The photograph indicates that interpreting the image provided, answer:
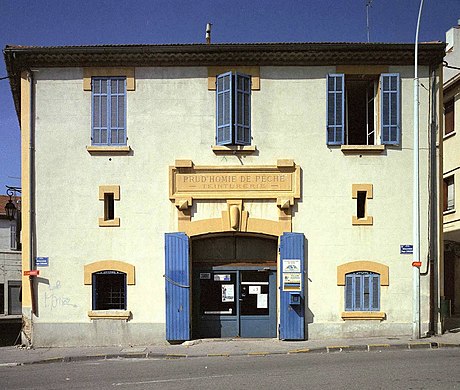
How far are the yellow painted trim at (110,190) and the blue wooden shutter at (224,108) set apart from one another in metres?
2.98

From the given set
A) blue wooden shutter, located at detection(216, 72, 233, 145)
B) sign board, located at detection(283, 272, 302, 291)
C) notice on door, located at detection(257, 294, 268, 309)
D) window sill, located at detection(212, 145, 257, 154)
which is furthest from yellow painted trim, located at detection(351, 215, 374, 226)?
blue wooden shutter, located at detection(216, 72, 233, 145)

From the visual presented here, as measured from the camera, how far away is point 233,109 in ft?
48.3

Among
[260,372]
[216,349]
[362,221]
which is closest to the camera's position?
[260,372]

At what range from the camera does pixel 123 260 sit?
1484 cm

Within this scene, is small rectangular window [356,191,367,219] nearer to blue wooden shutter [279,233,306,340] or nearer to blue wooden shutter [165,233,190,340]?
blue wooden shutter [279,233,306,340]

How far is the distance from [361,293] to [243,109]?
5.86 meters

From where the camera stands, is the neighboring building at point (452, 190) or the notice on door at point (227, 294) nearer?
the notice on door at point (227, 294)

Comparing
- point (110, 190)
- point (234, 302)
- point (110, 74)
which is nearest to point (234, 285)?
point (234, 302)

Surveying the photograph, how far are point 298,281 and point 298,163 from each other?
10.3ft

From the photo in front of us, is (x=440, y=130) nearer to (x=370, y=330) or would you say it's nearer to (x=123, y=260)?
(x=370, y=330)

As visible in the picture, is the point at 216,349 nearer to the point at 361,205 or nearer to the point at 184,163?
the point at 184,163

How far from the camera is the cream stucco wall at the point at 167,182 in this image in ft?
48.6

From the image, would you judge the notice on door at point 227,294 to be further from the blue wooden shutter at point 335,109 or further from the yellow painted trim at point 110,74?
the yellow painted trim at point 110,74

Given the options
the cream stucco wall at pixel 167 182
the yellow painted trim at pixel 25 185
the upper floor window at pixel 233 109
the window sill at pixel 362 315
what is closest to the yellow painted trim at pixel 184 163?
the cream stucco wall at pixel 167 182
